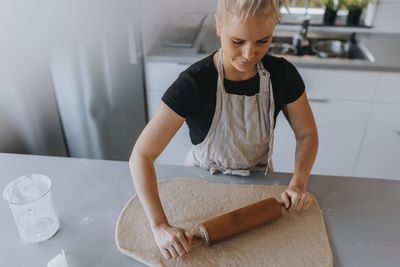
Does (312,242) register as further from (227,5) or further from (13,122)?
(13,122)

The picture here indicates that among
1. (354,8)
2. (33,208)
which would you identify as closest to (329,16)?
(354,8)

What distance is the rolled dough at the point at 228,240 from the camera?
79 cm

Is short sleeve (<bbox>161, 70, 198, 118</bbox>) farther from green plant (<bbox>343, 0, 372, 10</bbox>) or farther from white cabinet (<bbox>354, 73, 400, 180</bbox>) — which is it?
green plant (<bbox>343, 0, 372, 10</bbox>)

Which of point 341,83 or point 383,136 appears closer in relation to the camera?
point 341,83

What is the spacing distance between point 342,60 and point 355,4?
610mm

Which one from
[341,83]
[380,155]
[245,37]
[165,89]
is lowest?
[380,155]

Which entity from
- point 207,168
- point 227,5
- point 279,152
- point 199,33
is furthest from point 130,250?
point 199,33

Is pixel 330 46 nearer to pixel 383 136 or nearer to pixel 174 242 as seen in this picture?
pixel 383 136

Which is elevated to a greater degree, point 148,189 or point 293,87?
point 293,87

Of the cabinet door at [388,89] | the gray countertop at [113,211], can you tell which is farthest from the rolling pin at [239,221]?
the cabinet door at [388,89]

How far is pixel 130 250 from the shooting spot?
2.64ft

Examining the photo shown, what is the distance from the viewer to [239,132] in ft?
3.45

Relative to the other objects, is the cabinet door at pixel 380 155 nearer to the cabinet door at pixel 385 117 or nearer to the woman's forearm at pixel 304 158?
the cabinet door at pixel 385 117

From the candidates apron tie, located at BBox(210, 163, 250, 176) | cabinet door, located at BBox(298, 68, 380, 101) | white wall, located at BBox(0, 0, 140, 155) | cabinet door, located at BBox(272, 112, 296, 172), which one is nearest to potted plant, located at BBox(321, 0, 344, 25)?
cabinet door, located at BBox(298, 68, 380, 101)
